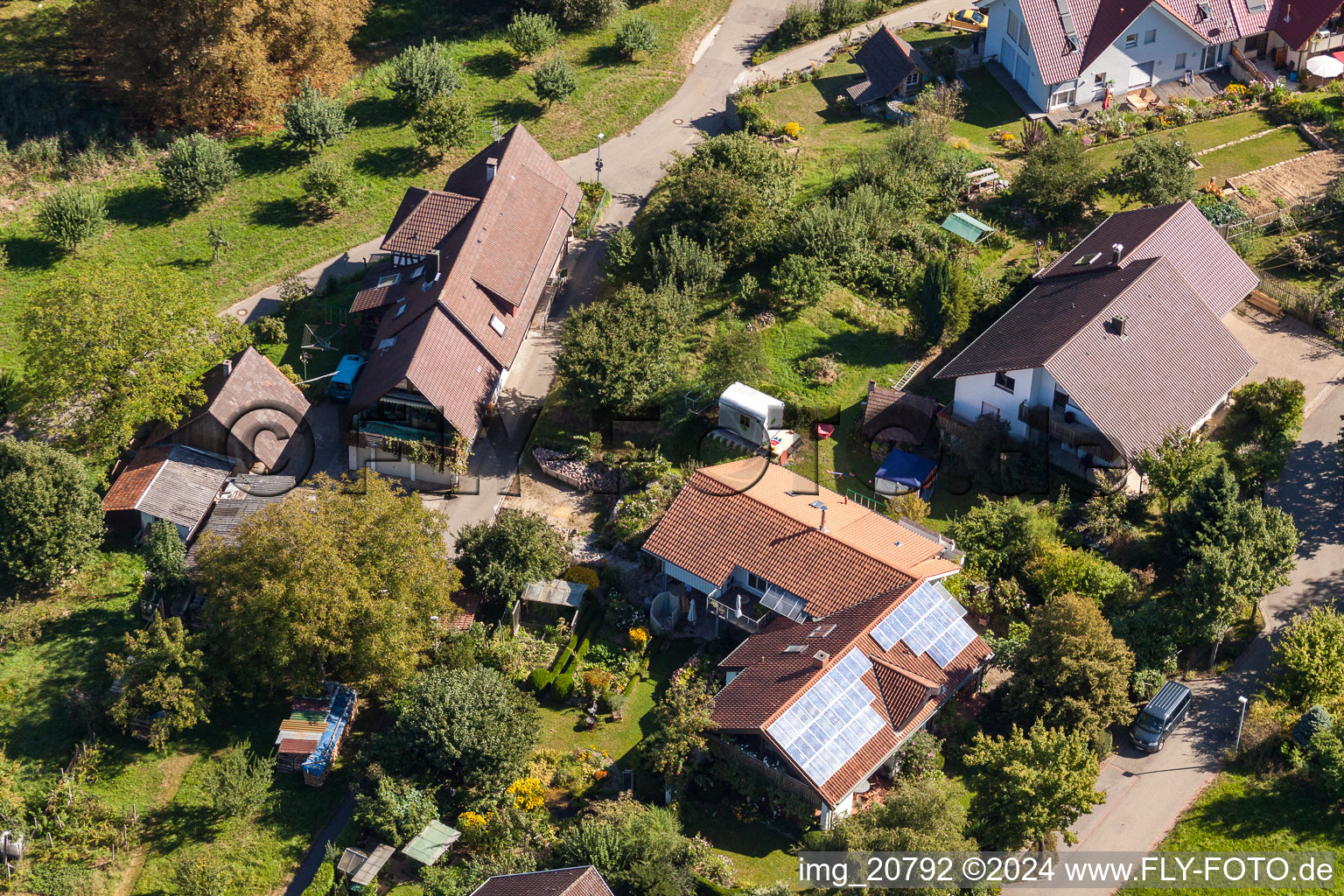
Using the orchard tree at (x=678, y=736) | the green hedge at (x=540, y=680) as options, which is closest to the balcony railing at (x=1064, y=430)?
the orchard tree at (x=678, y=736)

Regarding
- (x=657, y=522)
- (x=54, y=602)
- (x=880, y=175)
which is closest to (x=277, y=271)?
(x=54, y=602)

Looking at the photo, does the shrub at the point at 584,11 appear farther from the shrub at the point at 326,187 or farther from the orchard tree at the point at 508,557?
the orchard tree at the point at 508,557

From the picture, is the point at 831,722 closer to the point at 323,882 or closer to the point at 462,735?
the point at 462,735

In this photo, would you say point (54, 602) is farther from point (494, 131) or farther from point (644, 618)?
point (494, 131)

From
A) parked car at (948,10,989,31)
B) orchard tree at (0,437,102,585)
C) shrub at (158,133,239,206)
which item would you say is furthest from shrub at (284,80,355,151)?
parked car at (948,10,989,31)

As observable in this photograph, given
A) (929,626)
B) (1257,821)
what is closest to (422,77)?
(929,626)

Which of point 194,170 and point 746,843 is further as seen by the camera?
point 194,170

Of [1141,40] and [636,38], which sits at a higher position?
[1141,40]
